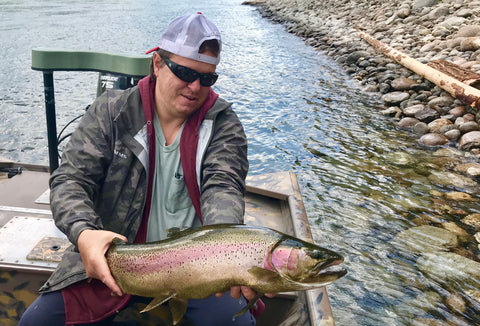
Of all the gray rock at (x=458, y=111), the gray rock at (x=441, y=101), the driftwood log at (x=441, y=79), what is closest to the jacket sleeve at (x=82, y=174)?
the driftwood log at (x=441, y=79)

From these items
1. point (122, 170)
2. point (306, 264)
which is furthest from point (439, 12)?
point (306, 264)

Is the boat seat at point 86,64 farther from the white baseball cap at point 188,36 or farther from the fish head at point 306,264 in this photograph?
the fish head at point 306,264

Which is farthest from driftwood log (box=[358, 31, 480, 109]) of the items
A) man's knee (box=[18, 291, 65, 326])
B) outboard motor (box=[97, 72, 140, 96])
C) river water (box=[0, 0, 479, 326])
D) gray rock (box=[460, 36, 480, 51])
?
man's knee (box=[18, 291, 65, 326])

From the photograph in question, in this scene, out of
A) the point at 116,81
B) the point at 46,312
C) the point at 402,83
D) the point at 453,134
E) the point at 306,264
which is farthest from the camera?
the point at 402,83

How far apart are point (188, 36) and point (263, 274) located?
1.38 meters

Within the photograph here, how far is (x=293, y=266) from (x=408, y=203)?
19.1ft

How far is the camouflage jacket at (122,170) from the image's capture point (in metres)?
2.50

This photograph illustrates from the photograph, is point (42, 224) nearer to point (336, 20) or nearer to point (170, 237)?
point (170, 237)

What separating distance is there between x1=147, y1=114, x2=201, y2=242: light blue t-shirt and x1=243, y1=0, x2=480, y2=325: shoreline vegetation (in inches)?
132

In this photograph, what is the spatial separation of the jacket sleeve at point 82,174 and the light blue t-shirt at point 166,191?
302mm

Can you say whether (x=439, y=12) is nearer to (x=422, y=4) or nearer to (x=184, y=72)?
(x=422, y=4)

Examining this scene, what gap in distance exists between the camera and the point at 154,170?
2.75 metres

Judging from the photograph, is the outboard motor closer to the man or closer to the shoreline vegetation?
the man

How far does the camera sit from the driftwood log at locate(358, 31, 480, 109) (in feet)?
32.6
